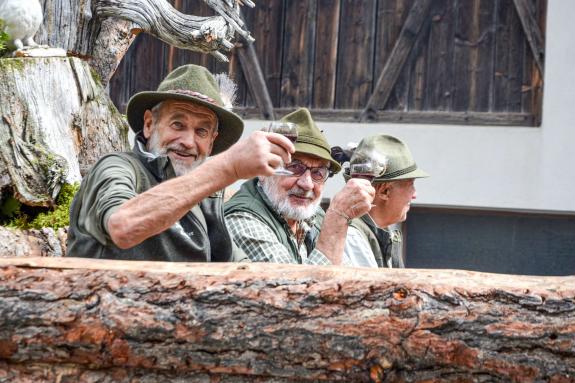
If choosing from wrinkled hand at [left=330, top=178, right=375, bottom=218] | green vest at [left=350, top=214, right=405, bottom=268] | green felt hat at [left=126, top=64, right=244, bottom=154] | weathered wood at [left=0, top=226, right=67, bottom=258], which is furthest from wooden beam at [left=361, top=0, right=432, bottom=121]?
Result: green felt hat at [left=126, top=64, right=244, bottom=154]

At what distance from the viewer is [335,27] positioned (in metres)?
9.24

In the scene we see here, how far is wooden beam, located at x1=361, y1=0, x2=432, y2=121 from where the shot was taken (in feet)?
29.8

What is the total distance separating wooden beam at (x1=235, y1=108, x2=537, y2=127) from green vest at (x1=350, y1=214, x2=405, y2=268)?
3.84m

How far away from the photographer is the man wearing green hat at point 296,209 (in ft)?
13.5

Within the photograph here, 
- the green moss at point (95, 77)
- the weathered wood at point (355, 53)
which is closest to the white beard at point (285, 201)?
the green moss at point (95, 77)

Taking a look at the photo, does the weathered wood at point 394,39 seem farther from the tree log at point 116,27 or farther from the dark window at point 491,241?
the tree log at point 116,27

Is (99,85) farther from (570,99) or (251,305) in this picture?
(570,99)

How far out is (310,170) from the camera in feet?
14.4

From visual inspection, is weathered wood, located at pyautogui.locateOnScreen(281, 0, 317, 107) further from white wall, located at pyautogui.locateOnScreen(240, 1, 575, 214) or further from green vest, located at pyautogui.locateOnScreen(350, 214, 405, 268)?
green vest, located at pyautogui.locateOnScreen(350, 214, 405, 268)

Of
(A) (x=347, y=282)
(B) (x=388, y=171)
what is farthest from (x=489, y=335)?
(B) (x=388, y=171)

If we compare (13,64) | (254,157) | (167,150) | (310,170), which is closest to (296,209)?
(310,170)

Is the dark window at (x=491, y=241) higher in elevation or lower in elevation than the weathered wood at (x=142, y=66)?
lower

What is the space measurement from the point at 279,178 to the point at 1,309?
5.38 feet

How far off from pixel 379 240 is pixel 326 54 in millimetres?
4411
